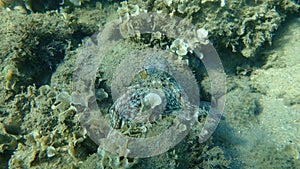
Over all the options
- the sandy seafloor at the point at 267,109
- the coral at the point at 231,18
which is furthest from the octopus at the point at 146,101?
the coral at the point at 231,18

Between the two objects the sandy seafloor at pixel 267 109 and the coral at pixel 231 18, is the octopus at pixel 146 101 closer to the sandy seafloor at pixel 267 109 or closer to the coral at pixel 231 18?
the sandy seafloor at pixel 267 109

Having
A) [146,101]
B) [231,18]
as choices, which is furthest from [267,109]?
[146,101]

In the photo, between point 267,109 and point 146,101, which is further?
point 267,109

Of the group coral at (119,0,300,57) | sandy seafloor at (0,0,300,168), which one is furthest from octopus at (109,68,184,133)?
coral at (119,0,300,57)

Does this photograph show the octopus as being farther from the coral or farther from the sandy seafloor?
the coral

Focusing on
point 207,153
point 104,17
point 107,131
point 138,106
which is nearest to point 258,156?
point 207,153

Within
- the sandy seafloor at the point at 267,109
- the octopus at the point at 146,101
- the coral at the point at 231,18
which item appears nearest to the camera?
the octopus at the point at 146,101

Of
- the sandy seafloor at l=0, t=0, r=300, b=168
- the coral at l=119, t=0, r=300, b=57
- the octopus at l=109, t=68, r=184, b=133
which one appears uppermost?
→ the coral at l=119, t=0, r=300, b=57

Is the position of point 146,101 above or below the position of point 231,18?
below

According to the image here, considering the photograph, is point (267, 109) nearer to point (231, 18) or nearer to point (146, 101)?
point (231, 18)
